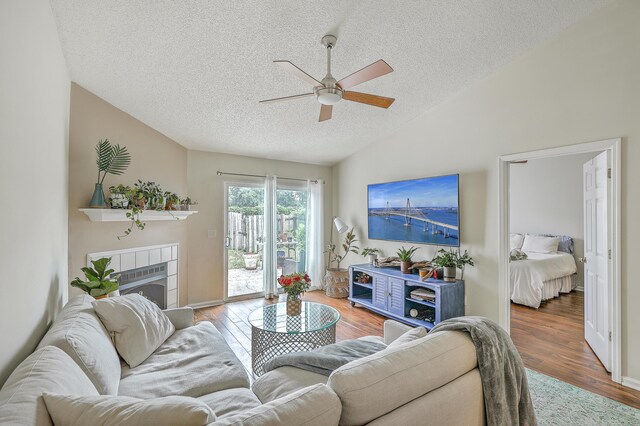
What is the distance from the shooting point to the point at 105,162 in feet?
9.70

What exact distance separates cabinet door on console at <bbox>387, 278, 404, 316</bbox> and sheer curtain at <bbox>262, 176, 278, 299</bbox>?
6.88 ft

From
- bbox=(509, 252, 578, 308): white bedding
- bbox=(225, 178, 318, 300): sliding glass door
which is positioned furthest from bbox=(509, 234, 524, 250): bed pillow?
bbox=(225, 178, 318, 300): sliding glass door

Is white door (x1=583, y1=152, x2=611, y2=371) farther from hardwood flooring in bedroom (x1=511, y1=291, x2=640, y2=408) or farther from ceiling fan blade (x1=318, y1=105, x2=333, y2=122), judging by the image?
ceiling fan blade (x1=318, y1=105, x2=333, y2=122)

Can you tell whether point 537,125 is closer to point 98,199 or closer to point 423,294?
point 423,294

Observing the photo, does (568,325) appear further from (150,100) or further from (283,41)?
(150,100)

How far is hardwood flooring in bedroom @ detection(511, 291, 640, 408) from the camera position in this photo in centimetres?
246

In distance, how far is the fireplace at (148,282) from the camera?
11.3 feet

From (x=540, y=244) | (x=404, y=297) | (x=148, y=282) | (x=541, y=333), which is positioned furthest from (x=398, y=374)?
(x=540, y=244)

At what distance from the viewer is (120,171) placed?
3.11 meters

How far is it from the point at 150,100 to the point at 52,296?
206cm

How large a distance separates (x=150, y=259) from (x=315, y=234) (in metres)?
2.81

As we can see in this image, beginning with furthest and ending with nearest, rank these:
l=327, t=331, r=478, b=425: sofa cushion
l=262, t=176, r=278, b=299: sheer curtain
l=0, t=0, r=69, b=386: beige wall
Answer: l=262, t=176, r=278, b=299: sheer curtain < l=0, t=0, r=69, b=386: beige wall < l=327, t=331, r=478, b=425: sofa cushion

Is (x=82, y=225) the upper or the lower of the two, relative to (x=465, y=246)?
upper

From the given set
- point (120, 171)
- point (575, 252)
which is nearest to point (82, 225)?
point (120, 171)
